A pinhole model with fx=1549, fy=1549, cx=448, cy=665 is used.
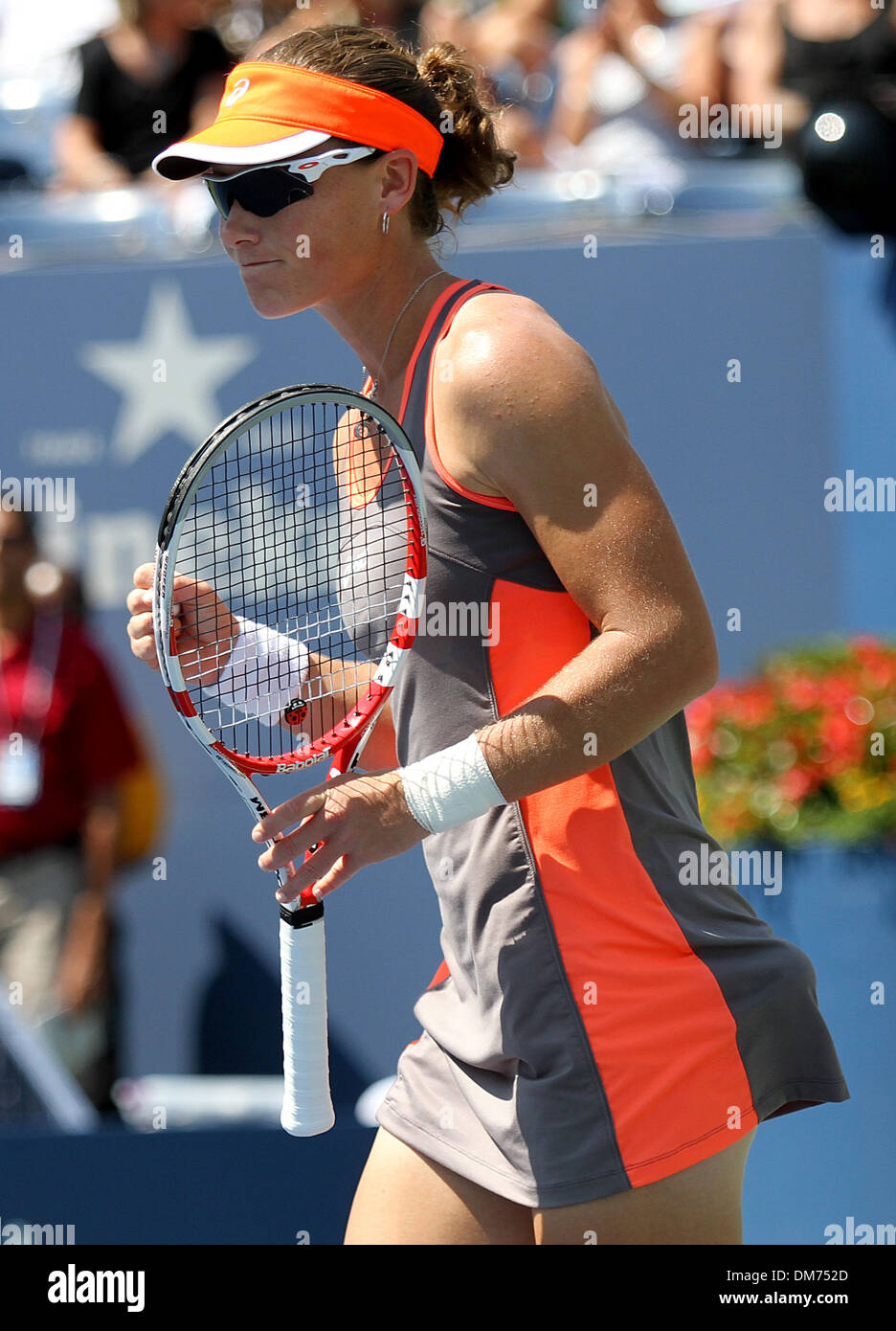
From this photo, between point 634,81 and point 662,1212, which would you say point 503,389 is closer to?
point 662,1212

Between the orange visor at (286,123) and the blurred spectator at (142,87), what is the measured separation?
98.5 inches

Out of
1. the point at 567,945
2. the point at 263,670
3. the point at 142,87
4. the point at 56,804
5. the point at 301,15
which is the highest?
the point at 301,15

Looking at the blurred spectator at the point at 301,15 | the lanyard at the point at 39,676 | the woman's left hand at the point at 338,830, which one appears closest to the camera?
the woman's left hand at the point at 338,830

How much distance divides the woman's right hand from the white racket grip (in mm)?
322

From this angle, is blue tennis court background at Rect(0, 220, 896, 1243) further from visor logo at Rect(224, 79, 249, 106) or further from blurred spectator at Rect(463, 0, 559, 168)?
visor logo at Rect(224, 79, 249, 106)

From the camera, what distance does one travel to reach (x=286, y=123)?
1.61m

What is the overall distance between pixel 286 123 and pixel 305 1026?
36.9 inches

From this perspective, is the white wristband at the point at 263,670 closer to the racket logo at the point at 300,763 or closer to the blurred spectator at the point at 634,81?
the racket logo at the point at 300,763

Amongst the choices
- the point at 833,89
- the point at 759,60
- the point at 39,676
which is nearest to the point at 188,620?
the point at 39,676

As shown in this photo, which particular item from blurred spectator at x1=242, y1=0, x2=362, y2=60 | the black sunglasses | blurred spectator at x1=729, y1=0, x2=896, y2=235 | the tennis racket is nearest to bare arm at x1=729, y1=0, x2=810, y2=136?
blurred spectator at x1=729, y1=0, x2=896, y2=235

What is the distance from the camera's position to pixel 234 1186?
9.61 ft

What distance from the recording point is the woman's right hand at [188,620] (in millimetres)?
1680

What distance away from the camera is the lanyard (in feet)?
12.0

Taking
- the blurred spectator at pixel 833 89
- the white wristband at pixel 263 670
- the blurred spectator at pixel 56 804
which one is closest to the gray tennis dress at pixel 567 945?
the white wristband at pixel 263 670
